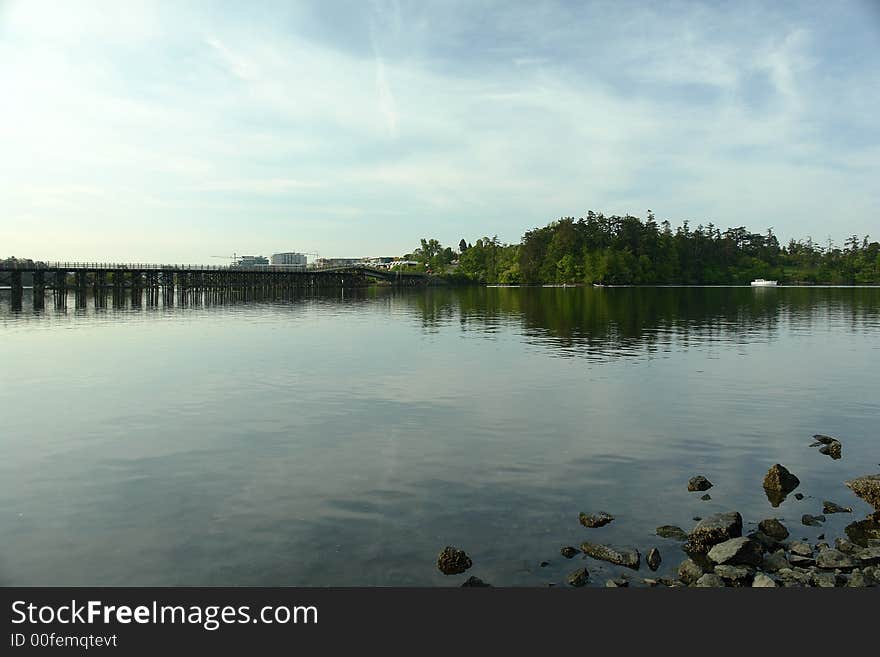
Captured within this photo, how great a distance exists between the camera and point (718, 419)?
26.4 meters

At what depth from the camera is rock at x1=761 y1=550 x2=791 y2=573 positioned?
13.0m

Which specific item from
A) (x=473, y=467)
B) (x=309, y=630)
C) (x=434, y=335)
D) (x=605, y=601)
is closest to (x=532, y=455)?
(x=473, y=467)

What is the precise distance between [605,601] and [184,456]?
15.1 metres

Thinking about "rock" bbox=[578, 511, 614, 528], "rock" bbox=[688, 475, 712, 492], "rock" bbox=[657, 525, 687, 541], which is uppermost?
"rock" bbox=[688, 475, 712, 492]

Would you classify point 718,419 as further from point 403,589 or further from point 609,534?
point 403,589

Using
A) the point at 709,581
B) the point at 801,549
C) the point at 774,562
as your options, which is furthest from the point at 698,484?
the point at 709,581

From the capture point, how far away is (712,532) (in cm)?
1421

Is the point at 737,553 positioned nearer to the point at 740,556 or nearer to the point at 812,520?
the point at 740,556

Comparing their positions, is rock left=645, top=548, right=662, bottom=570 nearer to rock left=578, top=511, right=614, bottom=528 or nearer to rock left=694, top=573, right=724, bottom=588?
rock left=694, top=573, right=724, bottom=588

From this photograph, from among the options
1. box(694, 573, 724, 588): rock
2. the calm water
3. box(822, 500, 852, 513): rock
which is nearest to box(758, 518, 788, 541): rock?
the calm water

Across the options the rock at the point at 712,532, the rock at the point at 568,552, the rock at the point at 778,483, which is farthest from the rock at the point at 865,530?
the rock at the point at 568,552

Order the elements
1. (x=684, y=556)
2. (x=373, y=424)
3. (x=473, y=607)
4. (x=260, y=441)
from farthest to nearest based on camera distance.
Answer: (x=373, y=424) < (x=260, y=441) < (x=684, y=556) < (x=473, y=607)

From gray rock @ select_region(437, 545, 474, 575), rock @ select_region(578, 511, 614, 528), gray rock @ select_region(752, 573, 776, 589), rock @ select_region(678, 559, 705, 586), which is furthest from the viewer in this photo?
rock @ select_region(578, 511, 614, 528)

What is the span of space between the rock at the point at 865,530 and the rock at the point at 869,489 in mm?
585
